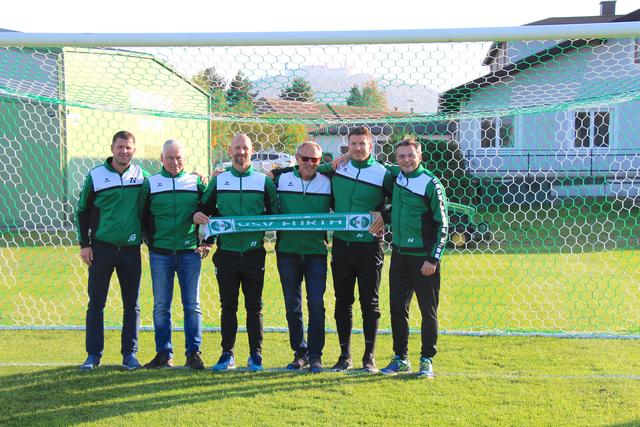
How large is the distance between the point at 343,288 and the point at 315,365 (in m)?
0.60

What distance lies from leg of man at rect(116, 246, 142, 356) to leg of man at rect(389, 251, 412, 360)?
73.7 inches

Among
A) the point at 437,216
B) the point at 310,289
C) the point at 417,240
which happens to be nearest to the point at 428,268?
the point at 417,240

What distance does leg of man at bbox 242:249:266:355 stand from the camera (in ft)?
14.9

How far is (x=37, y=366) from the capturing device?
15.6ft

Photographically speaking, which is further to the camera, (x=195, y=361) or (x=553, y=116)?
(x=553, y=116)

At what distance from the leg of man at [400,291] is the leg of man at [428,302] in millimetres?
62

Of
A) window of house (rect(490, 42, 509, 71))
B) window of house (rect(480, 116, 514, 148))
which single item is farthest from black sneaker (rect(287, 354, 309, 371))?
window of house (rect(480, 116, 514, 148))

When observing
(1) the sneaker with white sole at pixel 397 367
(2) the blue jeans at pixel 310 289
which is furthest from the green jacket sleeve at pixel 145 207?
(1) the sneaker with white sole at pixel 397 367

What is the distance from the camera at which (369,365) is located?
4.59 metres

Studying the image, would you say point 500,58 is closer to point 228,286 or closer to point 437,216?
point 437,216

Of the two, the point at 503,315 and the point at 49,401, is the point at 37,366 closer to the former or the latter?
the point at 49,401

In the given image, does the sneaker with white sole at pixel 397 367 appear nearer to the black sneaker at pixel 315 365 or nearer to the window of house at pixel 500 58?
the black sneaker at pixel 315 365

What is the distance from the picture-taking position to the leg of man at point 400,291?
4449mm

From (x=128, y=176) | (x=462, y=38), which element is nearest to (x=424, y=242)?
(x=462, y=38)
